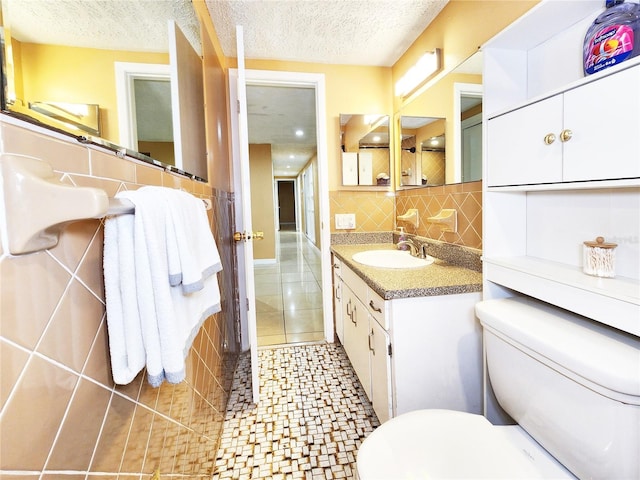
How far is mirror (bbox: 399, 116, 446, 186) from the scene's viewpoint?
5.86 ft

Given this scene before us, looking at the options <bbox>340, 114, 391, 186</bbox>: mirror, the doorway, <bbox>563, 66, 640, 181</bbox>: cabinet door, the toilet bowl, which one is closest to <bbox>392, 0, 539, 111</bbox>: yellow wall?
<bbox>340, 114, 391, 186</bbox>: mirror

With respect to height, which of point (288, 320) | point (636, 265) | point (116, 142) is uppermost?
point (116, 142)

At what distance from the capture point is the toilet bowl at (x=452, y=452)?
761 mm

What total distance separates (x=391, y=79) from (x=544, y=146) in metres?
1.81

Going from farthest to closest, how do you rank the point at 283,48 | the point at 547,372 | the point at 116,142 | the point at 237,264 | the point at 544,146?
1. the point at 237,264
2. the point at 283,48
3. the point at 544,146
4. the point at 547,372
5. the point at 116,142

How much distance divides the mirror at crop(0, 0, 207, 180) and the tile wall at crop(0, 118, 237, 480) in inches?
1.8

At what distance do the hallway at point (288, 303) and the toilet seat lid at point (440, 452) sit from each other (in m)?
1.71

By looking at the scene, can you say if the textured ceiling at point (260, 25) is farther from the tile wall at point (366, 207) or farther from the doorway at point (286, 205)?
the doorway at point (286, 205)

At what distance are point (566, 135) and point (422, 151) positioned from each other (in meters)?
1.20

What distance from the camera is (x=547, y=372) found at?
78 cm

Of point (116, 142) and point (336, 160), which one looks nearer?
point (116, 142)

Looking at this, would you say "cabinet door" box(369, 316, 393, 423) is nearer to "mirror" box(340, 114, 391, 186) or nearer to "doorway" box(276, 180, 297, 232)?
"mirror" box(340, 114, 391, 186)

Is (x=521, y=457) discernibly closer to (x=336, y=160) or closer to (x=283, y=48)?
(x=336, y=160)

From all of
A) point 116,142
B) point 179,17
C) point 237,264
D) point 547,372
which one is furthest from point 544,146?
point 237,264
